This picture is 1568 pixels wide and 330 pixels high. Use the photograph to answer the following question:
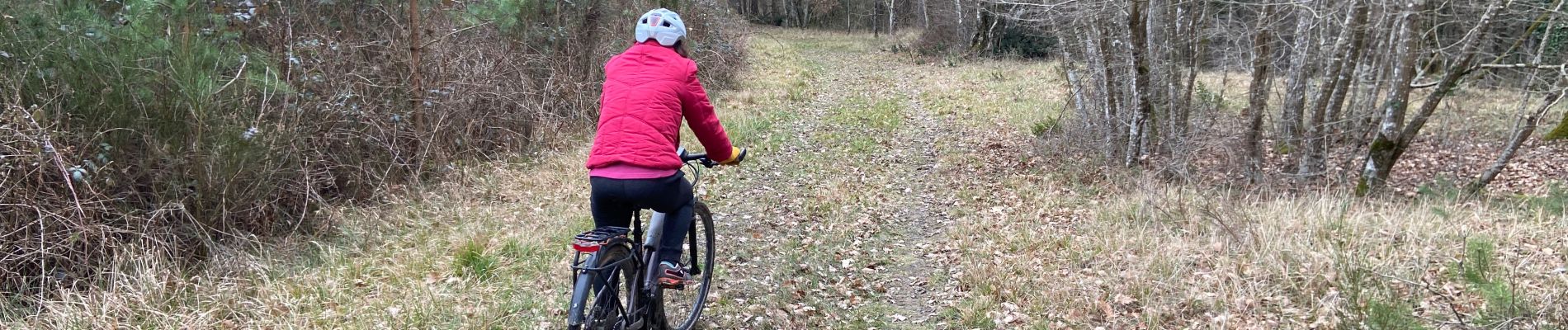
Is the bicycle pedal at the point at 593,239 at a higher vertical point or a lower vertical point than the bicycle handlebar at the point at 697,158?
lower

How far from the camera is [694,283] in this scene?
5.00 metres

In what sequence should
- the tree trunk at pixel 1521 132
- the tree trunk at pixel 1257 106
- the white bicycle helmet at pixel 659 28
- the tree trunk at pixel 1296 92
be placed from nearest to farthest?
the white bicycle helmet at pixel 659 28, the tree trunk at pixel 1521 132, the tree trunk at pixel 1296 92, the tree trunk at pixel 1257 106

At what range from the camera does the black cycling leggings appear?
11.7 ft

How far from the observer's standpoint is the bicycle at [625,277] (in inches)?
132

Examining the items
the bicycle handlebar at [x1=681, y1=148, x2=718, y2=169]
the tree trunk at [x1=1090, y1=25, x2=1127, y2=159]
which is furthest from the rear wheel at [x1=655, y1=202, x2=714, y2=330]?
the tree trunk at [x1=1090, y1=25, x2=1127, y2=159]

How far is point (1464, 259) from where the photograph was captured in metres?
4.94

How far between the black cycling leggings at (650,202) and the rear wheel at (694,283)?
33 centimetres

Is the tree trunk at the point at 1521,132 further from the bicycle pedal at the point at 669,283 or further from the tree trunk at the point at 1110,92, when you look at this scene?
the bicycle pedal at the point at 669,283

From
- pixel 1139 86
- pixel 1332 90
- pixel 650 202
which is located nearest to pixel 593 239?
pixel 650 202

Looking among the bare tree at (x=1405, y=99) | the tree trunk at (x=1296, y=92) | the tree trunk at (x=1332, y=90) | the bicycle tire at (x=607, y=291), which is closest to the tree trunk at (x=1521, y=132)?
the bare tree at (x=1405, y=99)

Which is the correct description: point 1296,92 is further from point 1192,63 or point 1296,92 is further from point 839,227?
point 839,227

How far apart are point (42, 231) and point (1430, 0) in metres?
10.1

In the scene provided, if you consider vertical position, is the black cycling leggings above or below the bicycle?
above

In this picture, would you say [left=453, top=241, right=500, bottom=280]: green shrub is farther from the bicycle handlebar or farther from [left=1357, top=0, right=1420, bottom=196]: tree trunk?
[left=1357, top=0, right=1420, bottom=196]: tree trunk
